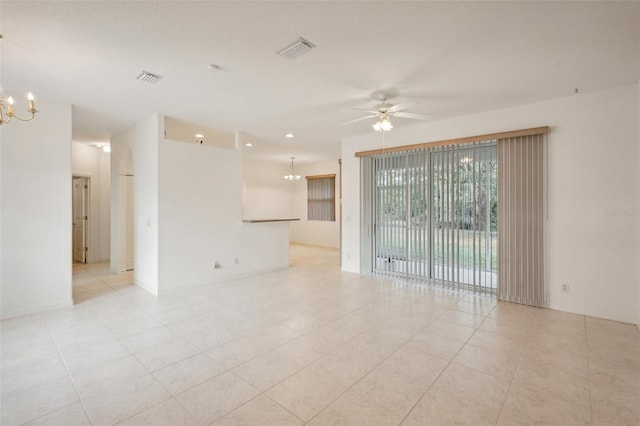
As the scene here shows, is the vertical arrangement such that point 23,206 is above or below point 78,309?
above

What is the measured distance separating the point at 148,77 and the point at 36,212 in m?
2.41

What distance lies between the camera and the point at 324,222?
986cm

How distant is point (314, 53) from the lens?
107 inches

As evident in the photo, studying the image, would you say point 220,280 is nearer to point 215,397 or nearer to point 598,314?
point 215,397

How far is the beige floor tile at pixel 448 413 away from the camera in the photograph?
6.08 feet

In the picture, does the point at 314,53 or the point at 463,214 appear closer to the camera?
the point at 314,53

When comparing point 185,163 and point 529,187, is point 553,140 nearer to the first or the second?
point 529,187

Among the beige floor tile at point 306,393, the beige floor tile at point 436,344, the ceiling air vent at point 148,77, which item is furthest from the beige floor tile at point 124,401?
the ceiling air vent at point 148,77

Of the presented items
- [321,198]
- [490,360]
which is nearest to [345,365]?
[490,360]

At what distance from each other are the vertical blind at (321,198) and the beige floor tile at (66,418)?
7.96m

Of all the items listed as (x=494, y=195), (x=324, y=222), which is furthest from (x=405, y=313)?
(x=324, y=222)

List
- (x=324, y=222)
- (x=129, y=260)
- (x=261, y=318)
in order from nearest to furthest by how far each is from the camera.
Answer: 1. (x=261, y=318)
2. (x=129, y=260)
3. (x=324, y=222)

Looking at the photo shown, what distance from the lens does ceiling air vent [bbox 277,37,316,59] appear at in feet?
8.28

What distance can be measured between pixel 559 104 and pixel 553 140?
18.4 inches
